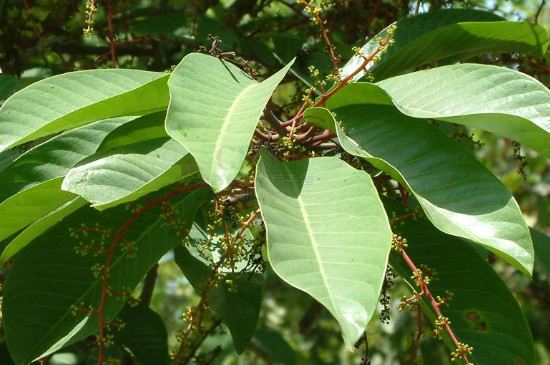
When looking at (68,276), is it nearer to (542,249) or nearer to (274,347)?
(542,249)

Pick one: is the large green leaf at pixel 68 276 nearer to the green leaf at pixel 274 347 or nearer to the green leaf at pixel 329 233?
the green leaf at pixel 329 233

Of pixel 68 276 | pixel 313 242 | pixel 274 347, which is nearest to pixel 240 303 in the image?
pixel 68 276

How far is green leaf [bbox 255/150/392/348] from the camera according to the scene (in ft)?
2.94

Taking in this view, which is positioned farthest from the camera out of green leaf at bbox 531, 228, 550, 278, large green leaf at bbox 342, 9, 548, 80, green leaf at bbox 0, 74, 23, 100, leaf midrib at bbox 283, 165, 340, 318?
green leaf at bbox 531, 228, 550, 278

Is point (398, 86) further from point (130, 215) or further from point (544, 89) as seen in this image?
point (130, 215)

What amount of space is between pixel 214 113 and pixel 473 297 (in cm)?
55

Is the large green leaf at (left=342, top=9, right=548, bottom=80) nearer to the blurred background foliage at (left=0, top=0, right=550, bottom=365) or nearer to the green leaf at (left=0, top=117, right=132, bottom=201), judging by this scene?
the blurred background foliage at (left=0, top=0, right=550, bottom=365)

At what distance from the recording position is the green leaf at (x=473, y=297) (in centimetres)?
132

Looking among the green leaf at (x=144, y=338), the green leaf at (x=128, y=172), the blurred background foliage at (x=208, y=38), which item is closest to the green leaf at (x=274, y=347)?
the blurred background foliage at (x=208, y=38)

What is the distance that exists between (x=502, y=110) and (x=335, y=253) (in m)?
0.39

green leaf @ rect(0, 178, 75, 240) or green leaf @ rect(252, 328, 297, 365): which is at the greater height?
green leaf @ rect(252, 328, 297, 365)

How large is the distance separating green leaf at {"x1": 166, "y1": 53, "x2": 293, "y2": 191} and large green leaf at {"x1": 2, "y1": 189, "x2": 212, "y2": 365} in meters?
0.30

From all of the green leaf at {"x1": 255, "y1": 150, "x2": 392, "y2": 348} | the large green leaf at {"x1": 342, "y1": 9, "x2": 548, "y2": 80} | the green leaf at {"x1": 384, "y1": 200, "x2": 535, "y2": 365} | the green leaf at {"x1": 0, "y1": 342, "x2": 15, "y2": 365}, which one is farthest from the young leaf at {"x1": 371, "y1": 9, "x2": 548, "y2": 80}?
the green leaf at {"x1": 0, "y1": 342, "x2": 15, "y2": 365}

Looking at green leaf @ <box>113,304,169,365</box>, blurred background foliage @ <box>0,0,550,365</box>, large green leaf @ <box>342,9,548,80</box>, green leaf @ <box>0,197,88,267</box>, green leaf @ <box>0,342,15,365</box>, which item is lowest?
green leaf @ <box>0,342,15,365</box>
